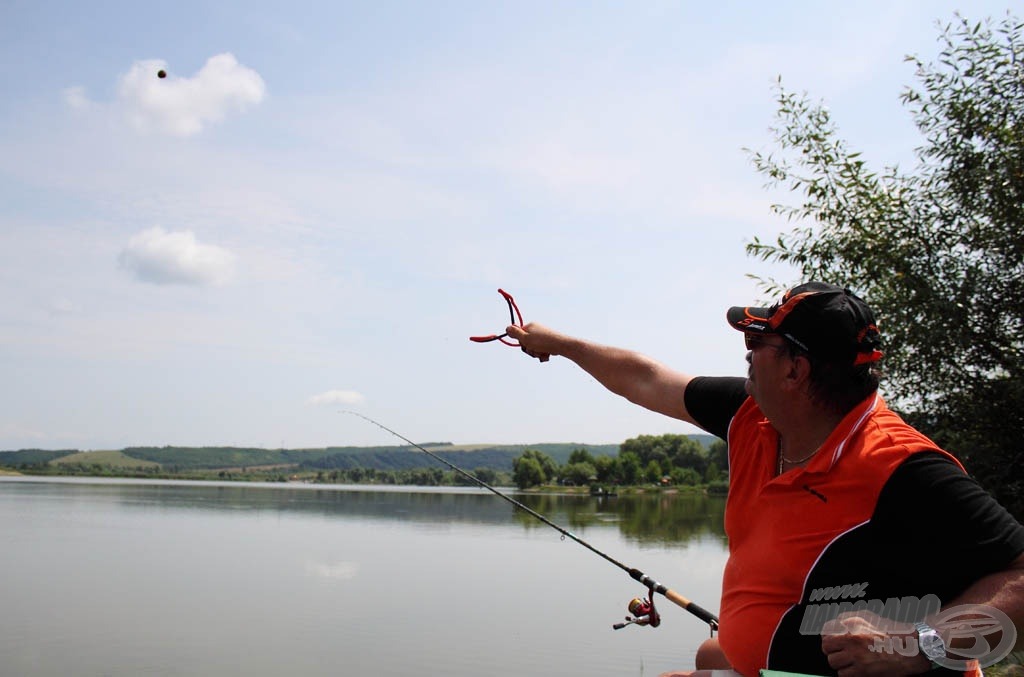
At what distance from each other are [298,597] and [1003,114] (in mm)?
15051

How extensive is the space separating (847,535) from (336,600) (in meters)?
17.1

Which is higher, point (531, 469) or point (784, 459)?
point (784, 459)

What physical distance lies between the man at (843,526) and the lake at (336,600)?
11.3 m

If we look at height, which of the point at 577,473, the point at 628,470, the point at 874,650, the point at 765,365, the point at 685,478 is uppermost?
the point at 765,365

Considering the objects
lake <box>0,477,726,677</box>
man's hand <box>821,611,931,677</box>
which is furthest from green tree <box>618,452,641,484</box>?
man's hand <box>821,611,931,677</box>

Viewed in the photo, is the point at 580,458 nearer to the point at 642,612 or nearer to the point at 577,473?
the point at 577,473

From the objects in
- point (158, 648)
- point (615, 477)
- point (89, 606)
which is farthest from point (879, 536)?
point (615, 477)

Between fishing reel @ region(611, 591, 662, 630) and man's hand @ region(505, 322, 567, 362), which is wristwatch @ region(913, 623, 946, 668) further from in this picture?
fishing reel @ region(611, 591, 662, 630)

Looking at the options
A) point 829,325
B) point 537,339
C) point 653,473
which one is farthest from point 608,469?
point 829,325

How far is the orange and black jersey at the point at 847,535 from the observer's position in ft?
5.62

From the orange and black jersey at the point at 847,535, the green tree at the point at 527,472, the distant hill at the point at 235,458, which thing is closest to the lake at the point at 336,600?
the orange and black jersey at the point at 847,535

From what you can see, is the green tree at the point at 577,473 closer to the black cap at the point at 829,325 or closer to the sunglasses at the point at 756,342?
the sunglasses at the point at 756,342

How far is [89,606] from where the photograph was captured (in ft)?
54.2

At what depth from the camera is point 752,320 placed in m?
2.16
